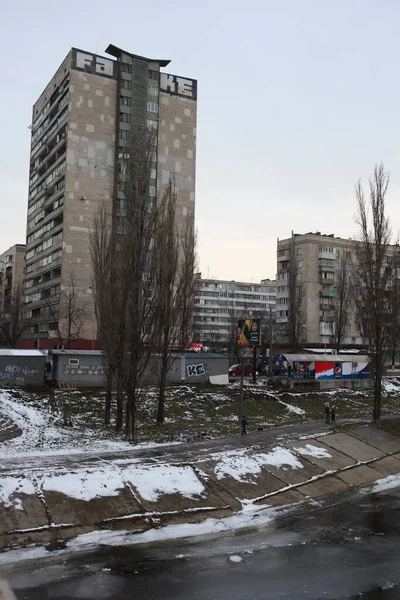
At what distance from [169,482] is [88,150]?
208 ft

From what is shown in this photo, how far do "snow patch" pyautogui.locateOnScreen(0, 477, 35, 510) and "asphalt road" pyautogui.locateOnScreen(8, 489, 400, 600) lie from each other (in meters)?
3.04

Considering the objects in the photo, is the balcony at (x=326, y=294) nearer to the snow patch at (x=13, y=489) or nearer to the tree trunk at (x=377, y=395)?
the tree trunk at (x=377, y=395)

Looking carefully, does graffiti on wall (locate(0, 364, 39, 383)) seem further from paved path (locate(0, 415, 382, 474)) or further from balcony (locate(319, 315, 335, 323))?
balcony (locate(319, 315, 335, 323))

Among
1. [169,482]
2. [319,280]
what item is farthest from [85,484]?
[319,280]

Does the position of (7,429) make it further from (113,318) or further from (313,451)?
(313,451)

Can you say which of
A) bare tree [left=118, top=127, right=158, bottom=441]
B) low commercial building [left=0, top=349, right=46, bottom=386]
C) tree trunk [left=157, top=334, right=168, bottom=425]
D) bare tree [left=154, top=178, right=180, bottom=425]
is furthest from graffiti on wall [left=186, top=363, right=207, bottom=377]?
bare tree [left=118, top=127, right=158, bottom=441]

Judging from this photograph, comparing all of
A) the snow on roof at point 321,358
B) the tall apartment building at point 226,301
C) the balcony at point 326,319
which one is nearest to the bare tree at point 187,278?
the snow on roof at point 321,358

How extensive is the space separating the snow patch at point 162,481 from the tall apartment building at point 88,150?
5363cm

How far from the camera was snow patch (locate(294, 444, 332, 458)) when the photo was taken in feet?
72.5

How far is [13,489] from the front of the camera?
47.0 feet

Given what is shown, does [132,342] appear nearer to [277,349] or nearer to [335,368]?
[335,368]

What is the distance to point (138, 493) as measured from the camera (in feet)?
50.9

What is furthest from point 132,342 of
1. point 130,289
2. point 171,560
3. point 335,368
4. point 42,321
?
point 42,321

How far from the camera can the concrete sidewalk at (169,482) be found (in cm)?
1376
